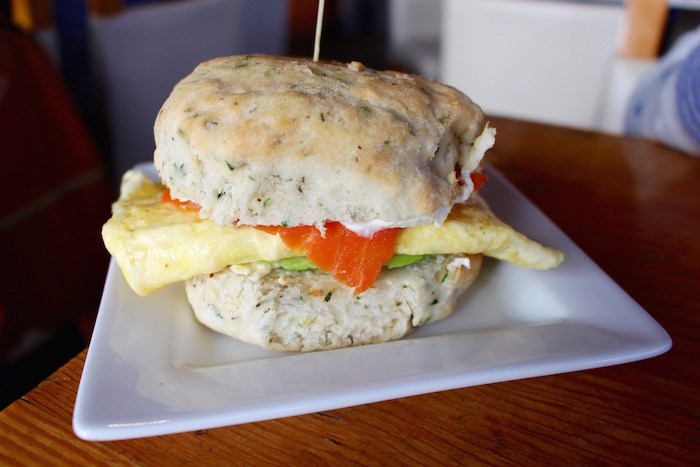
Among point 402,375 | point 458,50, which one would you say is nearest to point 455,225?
point 402,375

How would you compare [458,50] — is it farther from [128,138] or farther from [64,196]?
[64,196]

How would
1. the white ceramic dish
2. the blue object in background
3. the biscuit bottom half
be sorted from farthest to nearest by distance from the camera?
1. the blue object in background
2. the biscuit bottom half
3. the white ceramic dish

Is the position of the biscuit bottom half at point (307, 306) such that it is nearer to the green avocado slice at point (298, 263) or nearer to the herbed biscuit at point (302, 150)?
the green avocado slice at point (298, 263)

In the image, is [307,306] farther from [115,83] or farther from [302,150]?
[115,83]

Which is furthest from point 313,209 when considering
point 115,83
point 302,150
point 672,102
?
point 115,83

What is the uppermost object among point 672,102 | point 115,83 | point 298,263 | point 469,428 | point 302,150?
point 302,150

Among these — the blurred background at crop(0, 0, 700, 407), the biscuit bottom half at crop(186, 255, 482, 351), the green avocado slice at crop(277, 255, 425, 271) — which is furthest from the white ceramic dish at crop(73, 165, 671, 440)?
the blurred background at crop(0, 0, 700, 407)

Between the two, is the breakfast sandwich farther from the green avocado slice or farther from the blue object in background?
the blue object in background

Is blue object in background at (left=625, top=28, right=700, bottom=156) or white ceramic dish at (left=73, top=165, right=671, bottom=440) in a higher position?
blue object in background at (left=625, top=28, right=700, bottom=156)
